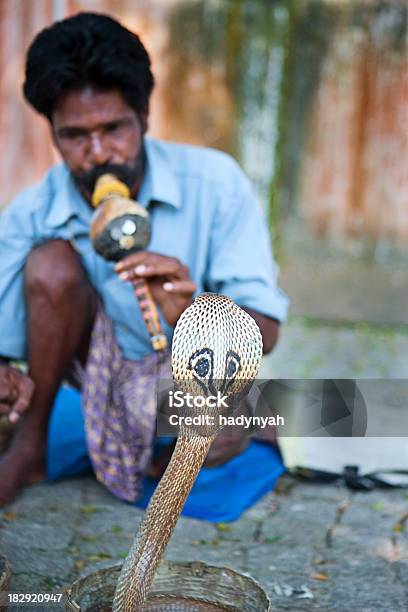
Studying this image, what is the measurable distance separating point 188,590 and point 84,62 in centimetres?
155

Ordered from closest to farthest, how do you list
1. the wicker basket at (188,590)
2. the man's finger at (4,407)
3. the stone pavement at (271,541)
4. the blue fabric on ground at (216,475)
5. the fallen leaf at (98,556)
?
the wicker basket at (188,590), the stone pavement at (271,541), the fallen leaf at (98,556), the man's finger at (4,407), the blue fabric on ground at (216,475)

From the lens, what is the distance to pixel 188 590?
2021 millimetres

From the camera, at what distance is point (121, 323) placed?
3.01m

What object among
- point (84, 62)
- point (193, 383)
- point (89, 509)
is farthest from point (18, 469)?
point (193, 383)

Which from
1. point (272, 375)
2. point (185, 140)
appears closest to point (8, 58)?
point (185, 140)

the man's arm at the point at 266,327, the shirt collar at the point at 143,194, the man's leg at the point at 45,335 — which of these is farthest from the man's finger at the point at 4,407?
the man's arm at the point at 266,327

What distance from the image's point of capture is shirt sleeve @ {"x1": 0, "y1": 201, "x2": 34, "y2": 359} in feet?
9.62

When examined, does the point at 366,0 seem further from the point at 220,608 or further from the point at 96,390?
the point at 220,608

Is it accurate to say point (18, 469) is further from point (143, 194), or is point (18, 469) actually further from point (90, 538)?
point (143, 194)

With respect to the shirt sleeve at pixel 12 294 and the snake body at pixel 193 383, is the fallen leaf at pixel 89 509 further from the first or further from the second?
the snake body at pixel 193 383

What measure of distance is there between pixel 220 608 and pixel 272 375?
2489mm

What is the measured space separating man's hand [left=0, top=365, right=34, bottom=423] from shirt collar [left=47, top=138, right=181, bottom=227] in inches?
21.1

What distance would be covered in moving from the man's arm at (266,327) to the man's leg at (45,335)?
513 millimetres

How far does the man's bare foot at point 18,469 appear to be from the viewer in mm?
2840
